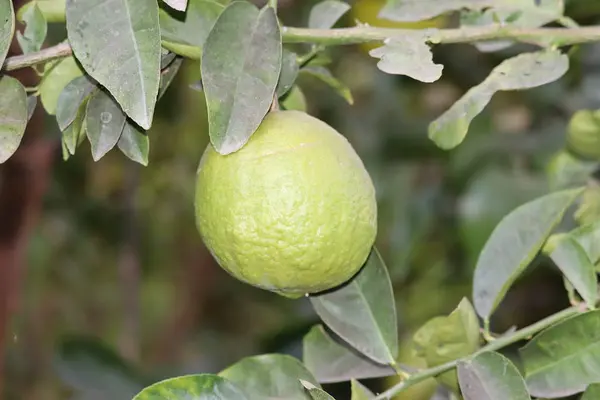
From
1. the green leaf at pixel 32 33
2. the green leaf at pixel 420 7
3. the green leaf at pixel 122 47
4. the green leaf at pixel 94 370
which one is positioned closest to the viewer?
the green leaf at pixel 122 47

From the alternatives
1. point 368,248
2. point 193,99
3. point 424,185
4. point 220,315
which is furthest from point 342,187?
point 220,315

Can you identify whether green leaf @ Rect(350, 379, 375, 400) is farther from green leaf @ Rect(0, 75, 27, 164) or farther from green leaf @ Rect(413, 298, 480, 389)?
green leaf @ Rect(0, 75, 27, 164)

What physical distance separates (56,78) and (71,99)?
1.9 inches

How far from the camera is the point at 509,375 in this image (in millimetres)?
567

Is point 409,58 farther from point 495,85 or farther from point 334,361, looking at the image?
point 334,361

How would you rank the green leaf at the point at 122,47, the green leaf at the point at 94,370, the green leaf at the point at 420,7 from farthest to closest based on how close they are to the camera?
the green leaf at the point at 94,370 → the green leaf at the point at 420,7 → the green leaf at the point at 122,47

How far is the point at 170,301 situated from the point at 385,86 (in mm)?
1273

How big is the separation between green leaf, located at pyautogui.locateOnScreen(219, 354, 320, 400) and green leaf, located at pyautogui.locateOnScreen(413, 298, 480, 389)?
11cm

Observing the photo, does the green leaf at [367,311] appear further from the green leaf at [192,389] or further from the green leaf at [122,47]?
the green leaf at [122,47]

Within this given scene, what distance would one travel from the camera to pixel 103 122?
57cm

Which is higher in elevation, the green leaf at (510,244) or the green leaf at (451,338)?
the green leaf at (510,244)

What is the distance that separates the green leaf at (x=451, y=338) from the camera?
0.65 m

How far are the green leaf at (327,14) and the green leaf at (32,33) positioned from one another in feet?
0.73

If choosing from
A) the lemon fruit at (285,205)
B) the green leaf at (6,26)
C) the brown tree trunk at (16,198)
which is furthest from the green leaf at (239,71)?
the brown tree trunk at (16,198)
